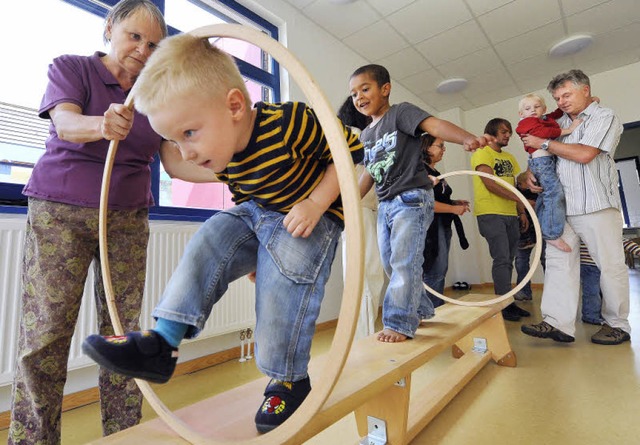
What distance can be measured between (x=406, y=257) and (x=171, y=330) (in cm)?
99

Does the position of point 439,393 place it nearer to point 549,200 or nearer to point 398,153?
point 398,153

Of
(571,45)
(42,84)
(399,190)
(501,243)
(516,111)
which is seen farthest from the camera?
(516,111)

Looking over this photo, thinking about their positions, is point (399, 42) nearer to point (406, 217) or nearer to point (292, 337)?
point (406, 217)

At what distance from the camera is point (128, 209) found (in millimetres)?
1042

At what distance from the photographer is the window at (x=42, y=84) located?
5.57ft

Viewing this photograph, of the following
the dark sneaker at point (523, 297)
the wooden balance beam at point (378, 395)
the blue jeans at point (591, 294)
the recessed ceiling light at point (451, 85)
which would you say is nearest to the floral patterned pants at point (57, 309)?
the wooden balance beam at point (378, 395)

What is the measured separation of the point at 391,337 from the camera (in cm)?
130

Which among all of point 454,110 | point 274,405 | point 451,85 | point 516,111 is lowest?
point 274,405

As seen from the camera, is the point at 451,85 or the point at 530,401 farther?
the point at 451,85

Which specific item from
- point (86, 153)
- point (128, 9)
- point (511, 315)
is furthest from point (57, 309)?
point (511, 315)

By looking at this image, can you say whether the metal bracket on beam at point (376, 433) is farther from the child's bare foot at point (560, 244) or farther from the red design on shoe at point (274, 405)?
the child's bare foot at point (560, 244)

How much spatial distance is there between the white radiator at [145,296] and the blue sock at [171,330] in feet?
4.07

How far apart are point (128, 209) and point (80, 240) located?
150 mm

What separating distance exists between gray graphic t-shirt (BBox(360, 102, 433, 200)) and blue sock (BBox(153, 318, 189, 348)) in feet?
3.60
